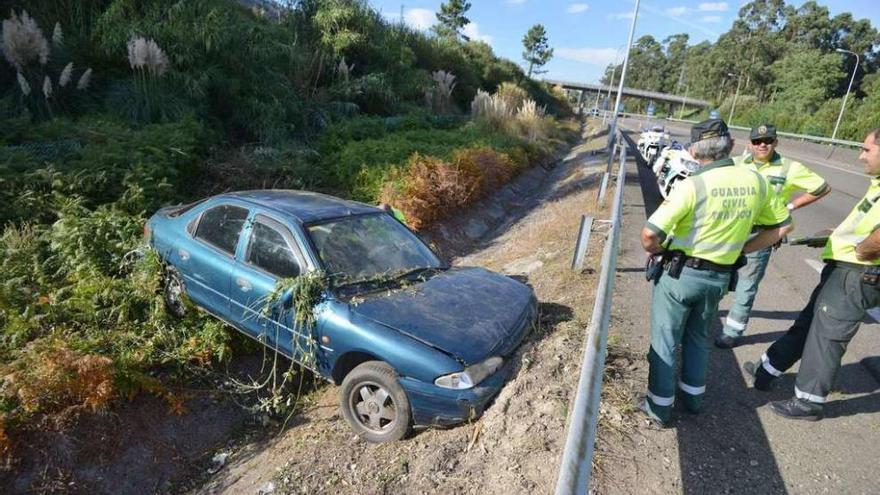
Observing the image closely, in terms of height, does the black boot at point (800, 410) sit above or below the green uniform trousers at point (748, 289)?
below

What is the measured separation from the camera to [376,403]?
339cm

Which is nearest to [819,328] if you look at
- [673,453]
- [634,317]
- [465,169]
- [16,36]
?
[673,453]

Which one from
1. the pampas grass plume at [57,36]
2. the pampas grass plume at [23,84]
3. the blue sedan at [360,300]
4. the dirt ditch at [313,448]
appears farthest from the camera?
the pampas grass plume at [57,36]

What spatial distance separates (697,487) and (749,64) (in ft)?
280

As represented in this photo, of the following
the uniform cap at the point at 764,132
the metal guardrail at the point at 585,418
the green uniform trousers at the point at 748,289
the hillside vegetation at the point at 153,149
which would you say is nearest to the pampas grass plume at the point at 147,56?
the hillside vegetation at the point at 153,149

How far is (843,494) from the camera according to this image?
270 centimetres

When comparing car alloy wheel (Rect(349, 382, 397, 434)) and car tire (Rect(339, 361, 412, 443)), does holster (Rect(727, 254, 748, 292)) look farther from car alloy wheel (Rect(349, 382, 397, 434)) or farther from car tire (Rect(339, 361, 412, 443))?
car alloy wheel (Rect(349, 382, 397, 434))

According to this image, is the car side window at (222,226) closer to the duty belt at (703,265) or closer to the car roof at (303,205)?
the car roof at (303,205)

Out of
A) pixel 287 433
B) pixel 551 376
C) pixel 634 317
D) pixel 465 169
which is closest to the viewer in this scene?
pixel 551 376

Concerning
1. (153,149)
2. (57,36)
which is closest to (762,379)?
(153,149)

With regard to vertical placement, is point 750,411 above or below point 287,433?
above

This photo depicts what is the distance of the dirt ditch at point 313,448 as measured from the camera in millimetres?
2914

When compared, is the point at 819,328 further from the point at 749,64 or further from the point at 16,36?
the point at 749,64

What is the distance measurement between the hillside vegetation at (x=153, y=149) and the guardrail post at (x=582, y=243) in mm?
3097
